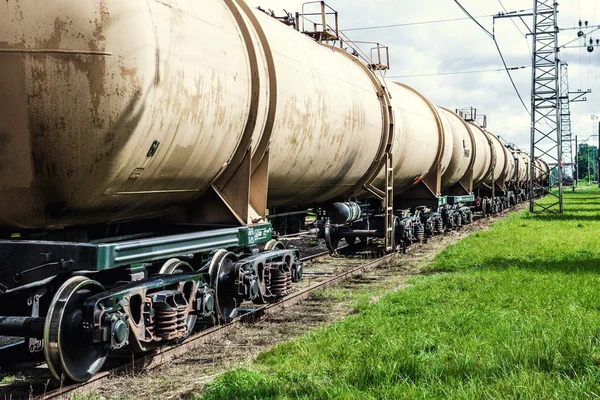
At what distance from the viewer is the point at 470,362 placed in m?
5.29

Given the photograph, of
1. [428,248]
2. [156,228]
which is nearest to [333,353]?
[156,228]

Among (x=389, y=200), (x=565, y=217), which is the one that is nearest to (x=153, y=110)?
(x=389, y=200)

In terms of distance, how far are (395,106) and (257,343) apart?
7.01 meters

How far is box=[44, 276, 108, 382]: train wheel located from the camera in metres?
4.85

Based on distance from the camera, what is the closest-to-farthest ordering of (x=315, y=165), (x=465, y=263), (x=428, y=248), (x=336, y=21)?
(x=315, y=165) < (x=336, y=21) < (x=465, y=263) < (x=428, y=248)

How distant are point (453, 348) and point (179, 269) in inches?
111

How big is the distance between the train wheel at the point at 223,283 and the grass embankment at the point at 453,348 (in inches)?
41.8

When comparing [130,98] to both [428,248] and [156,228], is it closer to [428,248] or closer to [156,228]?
[156,228]

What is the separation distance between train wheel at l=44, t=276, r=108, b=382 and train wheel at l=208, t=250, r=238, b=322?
1601mm

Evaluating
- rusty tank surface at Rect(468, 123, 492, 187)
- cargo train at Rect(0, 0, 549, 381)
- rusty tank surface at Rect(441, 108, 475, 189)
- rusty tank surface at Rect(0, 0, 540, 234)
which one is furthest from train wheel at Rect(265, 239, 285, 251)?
rusty tank surface at Rect(468, 123, 492, 187)

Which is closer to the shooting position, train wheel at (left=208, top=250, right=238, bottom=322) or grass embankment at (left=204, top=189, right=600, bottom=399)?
grass embankment at (left=204, top=189, right=600, bottom=399)

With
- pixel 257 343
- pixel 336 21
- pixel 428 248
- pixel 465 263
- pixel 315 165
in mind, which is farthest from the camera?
pixel 428 248

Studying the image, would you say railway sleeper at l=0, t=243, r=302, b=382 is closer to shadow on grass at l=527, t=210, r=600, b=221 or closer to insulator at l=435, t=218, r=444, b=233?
insulator at l=435, t=218, r=444, b=233

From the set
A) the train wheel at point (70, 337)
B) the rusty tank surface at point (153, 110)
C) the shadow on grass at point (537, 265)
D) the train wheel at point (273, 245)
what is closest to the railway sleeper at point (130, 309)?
the train wheel at point (70, 337)
